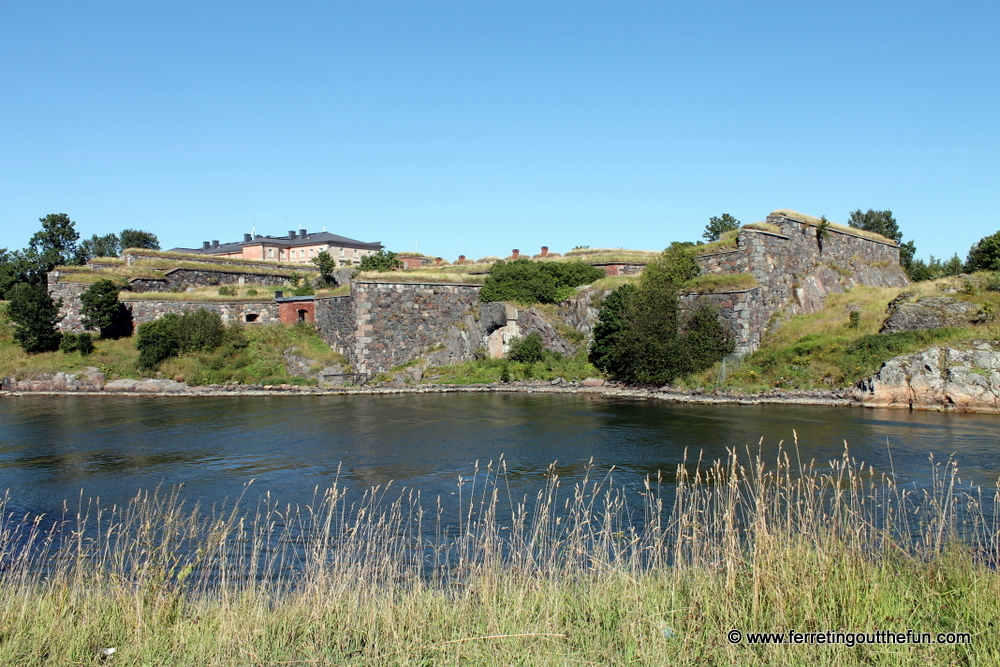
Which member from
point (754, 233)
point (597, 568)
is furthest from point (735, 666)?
point (754, 233)

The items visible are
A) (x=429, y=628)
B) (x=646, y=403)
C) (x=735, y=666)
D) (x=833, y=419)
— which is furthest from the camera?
(x=646, y=403)

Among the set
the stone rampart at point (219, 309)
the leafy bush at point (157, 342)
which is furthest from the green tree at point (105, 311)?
the leafy bush at point (157, 342)

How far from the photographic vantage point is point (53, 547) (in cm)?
1054

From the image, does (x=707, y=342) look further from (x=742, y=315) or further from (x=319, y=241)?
(x=319, y=241)

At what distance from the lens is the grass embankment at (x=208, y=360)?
32562 mm

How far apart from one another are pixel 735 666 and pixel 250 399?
26.6 meters

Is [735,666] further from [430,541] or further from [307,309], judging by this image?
[307,309]

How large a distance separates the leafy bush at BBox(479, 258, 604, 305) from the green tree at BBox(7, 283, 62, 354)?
20006 mm

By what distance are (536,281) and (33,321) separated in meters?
23.1

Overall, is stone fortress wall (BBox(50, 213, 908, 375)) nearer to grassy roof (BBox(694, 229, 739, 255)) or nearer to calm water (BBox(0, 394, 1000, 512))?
grassy roof (BBox(694, 229, 739, 255))

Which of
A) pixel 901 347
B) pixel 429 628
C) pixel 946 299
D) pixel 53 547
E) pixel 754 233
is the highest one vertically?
pixel 754 233

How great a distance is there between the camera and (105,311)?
35.1m

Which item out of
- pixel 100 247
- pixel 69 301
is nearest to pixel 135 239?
pixel 100 247

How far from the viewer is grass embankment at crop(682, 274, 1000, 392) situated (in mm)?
23312
